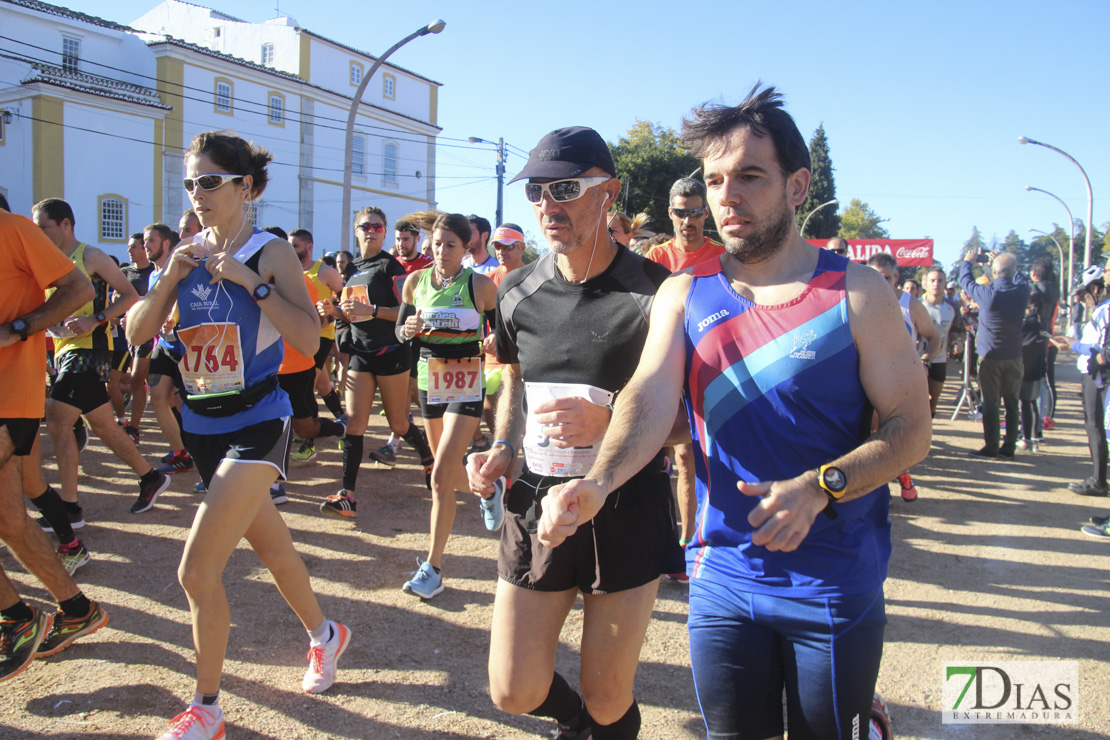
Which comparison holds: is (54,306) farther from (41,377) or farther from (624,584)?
(624,584)

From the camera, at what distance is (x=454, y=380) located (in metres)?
4.70

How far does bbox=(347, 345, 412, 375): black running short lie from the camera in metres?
5.95

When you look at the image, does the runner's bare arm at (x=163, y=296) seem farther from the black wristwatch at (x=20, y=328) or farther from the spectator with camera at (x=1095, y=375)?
the spectator with camera at (x=1095, y=375)

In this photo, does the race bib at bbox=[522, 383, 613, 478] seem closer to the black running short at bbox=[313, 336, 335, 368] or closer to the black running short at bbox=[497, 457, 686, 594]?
the black running short at bbox=[497, 457, 686, 594]

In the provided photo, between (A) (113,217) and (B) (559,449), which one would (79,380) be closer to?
(B) (559,449)

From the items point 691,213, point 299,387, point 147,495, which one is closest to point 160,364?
point 299,387

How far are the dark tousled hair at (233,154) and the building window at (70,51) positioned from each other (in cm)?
3790

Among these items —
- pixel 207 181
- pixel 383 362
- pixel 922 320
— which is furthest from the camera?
pixel 922 320

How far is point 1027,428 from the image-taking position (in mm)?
9500

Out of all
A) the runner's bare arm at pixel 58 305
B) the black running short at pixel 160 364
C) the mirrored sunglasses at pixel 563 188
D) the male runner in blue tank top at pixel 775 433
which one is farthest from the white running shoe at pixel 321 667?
the black running short at pixel 160 364

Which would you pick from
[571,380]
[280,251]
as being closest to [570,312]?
[571,380]

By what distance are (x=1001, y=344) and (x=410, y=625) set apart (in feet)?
25.9

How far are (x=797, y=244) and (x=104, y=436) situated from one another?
557 cm

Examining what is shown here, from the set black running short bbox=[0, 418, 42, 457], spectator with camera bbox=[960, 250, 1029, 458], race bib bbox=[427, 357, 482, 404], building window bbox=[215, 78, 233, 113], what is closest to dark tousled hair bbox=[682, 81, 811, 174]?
race bib bbox=[427, 357, 482, 404]
